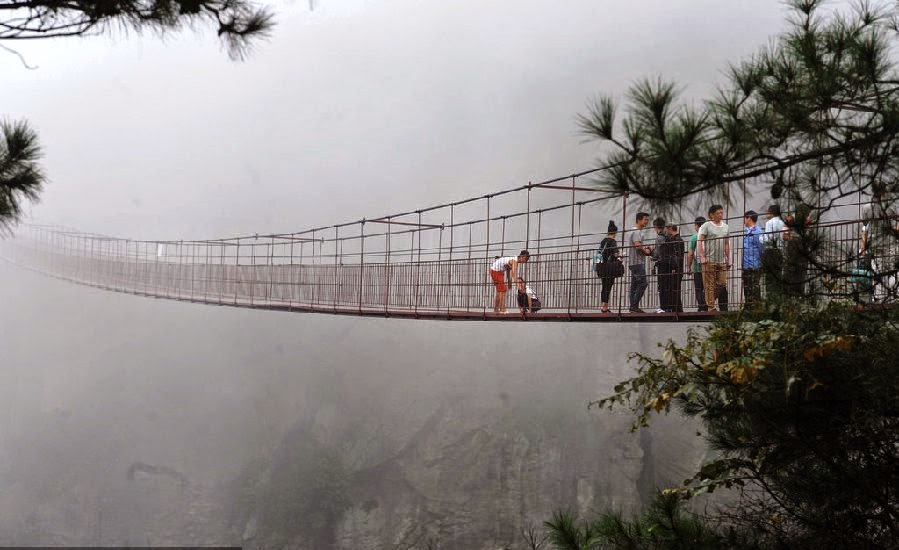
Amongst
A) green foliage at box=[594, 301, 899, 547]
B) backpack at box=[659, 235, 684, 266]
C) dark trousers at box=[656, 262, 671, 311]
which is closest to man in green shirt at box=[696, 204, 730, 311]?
backpack at box=[659, 235, 684, 266]

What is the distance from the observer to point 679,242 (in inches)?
162

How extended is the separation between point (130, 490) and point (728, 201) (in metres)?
12.2

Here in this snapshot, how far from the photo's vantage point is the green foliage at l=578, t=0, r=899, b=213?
7.22 feet

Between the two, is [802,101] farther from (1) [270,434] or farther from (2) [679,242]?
(1) [270,434]

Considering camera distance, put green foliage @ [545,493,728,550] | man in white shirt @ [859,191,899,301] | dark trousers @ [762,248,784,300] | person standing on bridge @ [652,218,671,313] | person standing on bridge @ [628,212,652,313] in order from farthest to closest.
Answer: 1. person standing on bridge @ [628,212,652,313]
2. person standing on bridge @ [652,218,671,313]
3. green foliage @ [545,493,728,550]
4. dark trousers @ [762,248,784,300]
5. man in white shirt @ [859,191,899,301]

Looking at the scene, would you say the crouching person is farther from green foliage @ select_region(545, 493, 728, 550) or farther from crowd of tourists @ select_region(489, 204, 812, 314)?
green foliage @ select_region(545, 493, 728, 550)

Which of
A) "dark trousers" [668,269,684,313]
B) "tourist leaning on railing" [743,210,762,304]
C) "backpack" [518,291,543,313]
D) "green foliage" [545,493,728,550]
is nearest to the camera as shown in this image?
"tourist leaning on railing" [743,210,762,304]

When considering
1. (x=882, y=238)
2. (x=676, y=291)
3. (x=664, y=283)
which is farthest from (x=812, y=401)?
(x=664, y=283)

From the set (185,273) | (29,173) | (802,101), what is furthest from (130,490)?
(802,101)

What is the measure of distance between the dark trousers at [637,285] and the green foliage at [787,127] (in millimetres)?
2223

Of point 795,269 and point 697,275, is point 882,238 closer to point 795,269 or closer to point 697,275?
point 795,269

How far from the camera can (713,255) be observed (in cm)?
403

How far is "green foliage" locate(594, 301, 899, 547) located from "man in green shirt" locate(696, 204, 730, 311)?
1261mm

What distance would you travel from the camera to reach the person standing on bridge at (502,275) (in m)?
5.58
